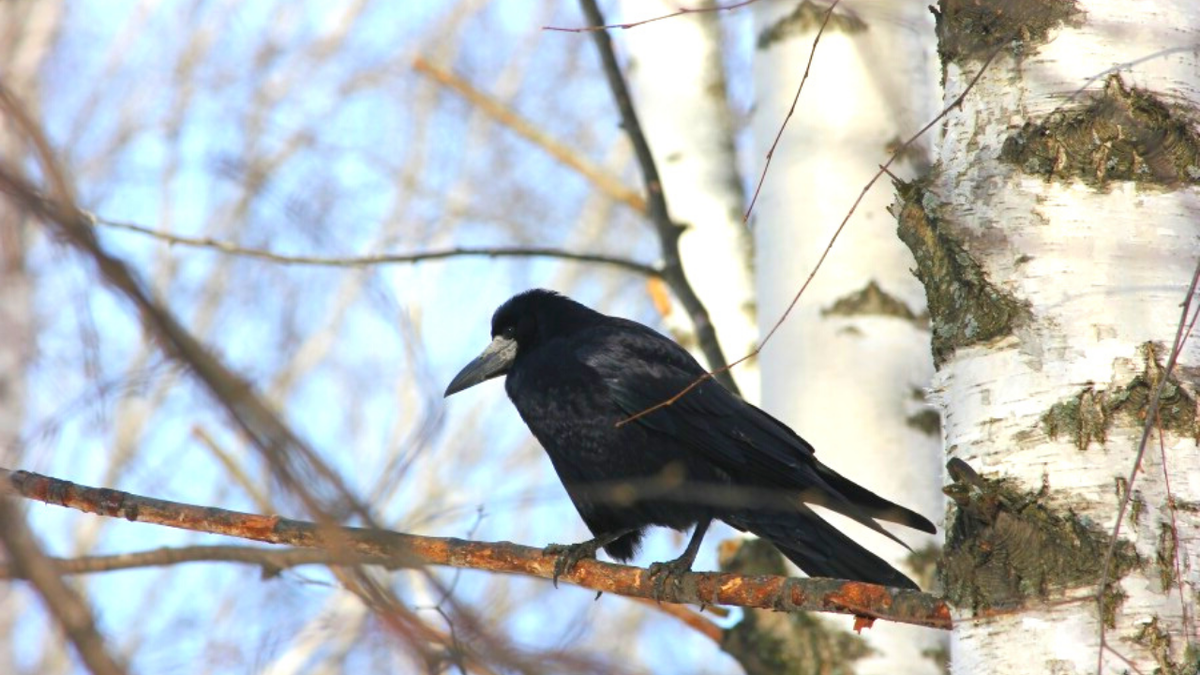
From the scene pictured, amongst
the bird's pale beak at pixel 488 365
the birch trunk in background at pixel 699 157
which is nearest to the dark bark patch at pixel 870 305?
the birch trunk in background at pixel 699 157

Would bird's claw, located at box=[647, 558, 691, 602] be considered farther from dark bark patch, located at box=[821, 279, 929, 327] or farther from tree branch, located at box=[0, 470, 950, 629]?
dark bark patch, located at box=[821, 279, 929, 327]

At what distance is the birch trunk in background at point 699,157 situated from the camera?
16.4 feet

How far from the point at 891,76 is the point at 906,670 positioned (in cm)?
177

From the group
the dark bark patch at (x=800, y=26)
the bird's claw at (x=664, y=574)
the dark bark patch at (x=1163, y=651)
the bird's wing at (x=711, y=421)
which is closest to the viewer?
the dark bark patch at (x=1163, y=651)

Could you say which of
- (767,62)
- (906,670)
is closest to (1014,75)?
(906,670)

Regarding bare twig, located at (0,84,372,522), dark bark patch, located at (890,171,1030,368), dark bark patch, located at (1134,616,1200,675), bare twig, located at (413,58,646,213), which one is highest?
bare twig, located at (413,58,646,213)

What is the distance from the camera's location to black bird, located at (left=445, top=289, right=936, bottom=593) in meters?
3.44

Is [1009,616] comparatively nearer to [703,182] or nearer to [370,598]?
[370,598]

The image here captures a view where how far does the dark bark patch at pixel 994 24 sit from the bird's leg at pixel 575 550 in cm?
130

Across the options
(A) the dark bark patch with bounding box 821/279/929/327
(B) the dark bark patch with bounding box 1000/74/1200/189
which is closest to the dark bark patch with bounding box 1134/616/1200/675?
(B) the dark bark patch with bounding box 1000/74/1200/189

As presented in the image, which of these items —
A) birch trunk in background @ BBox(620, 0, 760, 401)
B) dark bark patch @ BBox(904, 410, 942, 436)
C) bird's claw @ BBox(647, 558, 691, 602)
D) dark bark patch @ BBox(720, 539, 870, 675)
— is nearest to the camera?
bird's claw @ BBox(647, 558, 691, 602)

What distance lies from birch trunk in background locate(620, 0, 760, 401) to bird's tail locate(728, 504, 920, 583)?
137 centimetres

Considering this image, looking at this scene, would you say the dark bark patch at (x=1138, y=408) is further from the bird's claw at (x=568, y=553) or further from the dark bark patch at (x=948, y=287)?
the bird's claw at (x=568, y=553)

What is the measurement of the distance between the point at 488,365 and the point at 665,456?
36.1 inches
